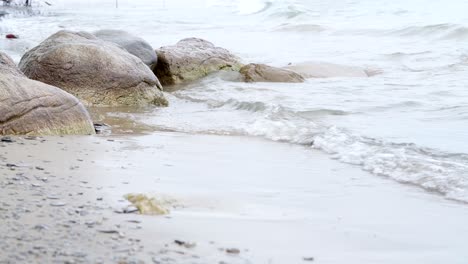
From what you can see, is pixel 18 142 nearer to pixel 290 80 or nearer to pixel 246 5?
pixel 290 80

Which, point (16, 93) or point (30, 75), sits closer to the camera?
point (16, 93)

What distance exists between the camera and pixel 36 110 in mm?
6227

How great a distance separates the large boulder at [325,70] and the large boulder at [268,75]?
68cm

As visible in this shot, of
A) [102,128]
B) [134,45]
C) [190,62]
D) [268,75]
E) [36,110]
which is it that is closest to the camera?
[36,110]

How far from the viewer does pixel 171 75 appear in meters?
11.6

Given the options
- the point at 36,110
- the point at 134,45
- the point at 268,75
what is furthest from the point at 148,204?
the point at 268,75

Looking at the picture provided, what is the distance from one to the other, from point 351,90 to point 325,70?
2.15 metres

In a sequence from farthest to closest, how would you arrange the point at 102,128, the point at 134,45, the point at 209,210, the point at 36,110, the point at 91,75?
1. the point at 134,45
2. the point at 91,75
3. the point at 102,128
4. the point at 36,110
5. the point at 209,210

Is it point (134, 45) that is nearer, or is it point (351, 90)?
point (351, 90)

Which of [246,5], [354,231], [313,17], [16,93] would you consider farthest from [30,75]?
[246,5]

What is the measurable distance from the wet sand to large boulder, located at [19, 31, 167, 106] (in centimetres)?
267

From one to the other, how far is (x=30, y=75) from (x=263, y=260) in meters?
6.29

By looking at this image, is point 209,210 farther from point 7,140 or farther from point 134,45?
point 134,45

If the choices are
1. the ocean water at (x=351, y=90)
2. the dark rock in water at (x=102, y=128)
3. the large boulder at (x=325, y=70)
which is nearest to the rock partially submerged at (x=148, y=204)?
the ocean water at (x=351, y=90)
